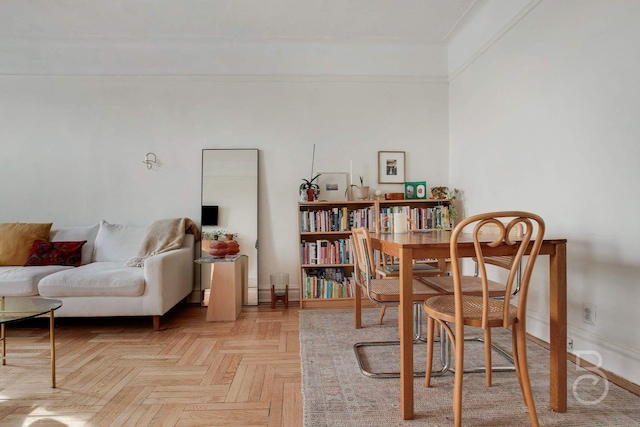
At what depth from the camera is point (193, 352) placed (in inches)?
92.0

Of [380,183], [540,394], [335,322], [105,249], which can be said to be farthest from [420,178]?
[105,249]

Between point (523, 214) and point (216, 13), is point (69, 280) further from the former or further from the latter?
point (523, 214)

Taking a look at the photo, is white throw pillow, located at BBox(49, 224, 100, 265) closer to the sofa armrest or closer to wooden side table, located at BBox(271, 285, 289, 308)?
the sofa armrest

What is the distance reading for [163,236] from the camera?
333 cm

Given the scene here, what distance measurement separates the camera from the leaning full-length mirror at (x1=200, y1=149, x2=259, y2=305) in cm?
364

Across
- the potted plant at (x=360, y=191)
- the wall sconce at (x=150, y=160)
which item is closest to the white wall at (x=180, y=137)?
the wall sconce at (x=150, y=160)

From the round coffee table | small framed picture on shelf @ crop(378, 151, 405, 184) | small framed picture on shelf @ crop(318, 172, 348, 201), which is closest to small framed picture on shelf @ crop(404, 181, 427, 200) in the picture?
small framed picture on shelf @ crop(378, 151, 405, 184)

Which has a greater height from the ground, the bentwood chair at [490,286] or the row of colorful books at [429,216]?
the row of colorful books at [429,216]

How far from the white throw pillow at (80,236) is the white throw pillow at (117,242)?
0.19 ft

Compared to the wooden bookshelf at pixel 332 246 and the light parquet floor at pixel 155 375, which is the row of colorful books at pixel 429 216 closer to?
the wooden bookshelf at pixel 332 246

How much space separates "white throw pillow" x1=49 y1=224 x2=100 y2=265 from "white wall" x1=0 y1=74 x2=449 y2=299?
210mm

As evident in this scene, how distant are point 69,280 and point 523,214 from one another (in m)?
3.13

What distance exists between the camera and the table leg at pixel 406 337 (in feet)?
4.93

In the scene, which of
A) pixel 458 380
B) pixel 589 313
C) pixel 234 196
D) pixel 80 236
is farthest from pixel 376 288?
pixel 80 236
